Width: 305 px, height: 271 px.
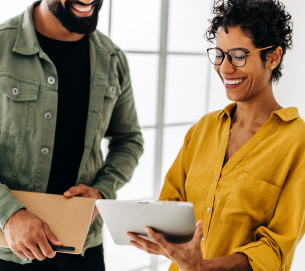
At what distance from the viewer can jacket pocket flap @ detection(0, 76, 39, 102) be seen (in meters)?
1.32

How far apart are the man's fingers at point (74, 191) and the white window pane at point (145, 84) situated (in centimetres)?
120

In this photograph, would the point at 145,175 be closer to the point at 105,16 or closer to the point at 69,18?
the point at 105,16

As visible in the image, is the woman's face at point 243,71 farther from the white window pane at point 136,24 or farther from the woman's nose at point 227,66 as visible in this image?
the white window pane at point 136,24

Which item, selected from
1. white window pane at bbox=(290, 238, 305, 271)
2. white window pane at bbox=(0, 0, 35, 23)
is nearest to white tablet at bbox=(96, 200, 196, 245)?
white window pane at bbox=(0, 0, 35, 23)

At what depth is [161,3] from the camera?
96.3 inches

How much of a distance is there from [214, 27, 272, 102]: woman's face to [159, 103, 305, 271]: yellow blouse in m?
0.12

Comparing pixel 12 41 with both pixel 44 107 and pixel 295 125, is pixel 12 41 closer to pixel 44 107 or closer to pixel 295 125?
pixel 44 107

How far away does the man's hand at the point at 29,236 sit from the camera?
1.19 meters

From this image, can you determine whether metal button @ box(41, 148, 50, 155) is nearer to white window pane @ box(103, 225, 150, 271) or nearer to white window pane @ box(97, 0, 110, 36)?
white window pane @ box(97, 0, 110, 36)

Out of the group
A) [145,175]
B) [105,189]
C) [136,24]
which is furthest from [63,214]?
[136,24]

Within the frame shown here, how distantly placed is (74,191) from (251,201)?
0.70m

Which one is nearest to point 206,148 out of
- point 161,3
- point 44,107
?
point 44,107

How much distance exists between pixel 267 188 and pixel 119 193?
157 cm

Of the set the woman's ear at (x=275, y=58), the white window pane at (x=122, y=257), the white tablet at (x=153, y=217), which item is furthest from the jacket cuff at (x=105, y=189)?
the white window pane at (x=122, y=257)
